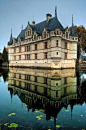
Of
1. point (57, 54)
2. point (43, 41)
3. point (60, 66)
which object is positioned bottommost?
point (60, 66)

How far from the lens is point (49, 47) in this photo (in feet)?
75.2

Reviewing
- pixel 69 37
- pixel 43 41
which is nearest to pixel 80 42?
pixel 69 37

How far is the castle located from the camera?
848 inches

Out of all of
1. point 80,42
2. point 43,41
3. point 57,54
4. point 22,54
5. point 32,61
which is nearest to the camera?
point 57,54

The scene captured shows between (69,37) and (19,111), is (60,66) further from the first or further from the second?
(19,111)

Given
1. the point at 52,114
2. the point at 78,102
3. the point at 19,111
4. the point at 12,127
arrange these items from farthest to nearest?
the point at 78,102, the point at 19,111, the point at 52,114, the point at 12,127

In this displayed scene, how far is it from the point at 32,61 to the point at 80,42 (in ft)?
53.0

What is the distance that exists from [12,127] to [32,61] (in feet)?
80.4

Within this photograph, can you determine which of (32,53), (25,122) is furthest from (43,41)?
(25,122)

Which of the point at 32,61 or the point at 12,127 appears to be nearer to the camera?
the point at 12,127

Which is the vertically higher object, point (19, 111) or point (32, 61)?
point (32, 61)

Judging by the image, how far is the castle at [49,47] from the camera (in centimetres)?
2155

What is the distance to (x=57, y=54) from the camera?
21.4m

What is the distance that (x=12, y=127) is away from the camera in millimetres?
3178
